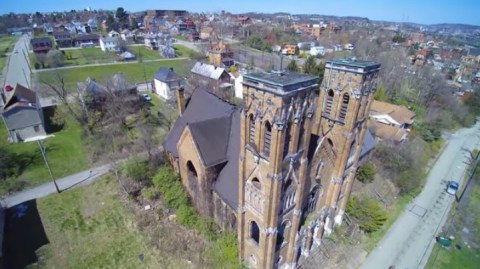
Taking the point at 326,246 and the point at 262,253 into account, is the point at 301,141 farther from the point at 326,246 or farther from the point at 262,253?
the point at 326,246

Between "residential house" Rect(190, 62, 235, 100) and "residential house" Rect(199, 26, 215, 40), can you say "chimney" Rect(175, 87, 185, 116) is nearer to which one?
"residential house" Rect(190, 62, 235, 100)

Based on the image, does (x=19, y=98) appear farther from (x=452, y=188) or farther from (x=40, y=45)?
(x=40, y=45)

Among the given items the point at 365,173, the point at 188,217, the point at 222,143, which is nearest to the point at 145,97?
the point at 188,217

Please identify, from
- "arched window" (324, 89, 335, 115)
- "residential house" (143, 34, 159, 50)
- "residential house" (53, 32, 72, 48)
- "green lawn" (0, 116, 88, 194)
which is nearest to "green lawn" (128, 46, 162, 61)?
"residential house" (143, 34, 159, 50)

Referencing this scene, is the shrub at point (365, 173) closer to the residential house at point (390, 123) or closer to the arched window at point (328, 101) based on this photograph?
the residential house at point (390, 123)

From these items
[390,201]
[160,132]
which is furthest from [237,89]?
[390,201]

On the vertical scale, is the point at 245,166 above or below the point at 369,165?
above
